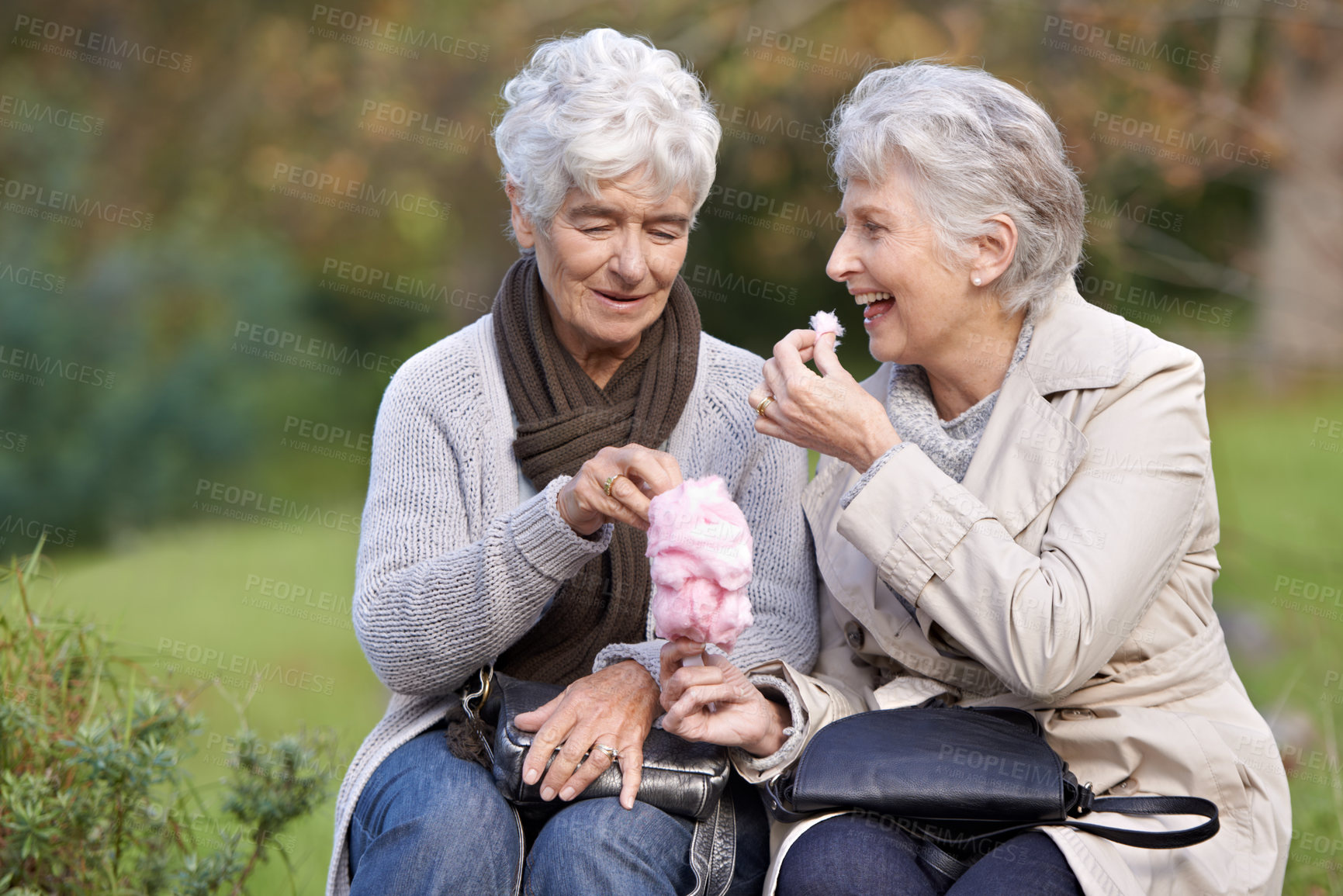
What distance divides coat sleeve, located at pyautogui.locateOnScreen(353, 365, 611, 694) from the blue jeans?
9.8 inches

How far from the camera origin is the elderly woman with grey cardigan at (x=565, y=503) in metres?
2.45

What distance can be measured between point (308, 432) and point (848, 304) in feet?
16.9

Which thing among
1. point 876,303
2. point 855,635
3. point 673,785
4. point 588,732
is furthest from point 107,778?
point 876,303

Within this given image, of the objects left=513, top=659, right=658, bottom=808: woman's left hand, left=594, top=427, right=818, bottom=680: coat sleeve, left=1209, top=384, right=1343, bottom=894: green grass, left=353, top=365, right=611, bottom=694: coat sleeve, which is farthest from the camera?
left=1209, top=384, right=1343, bottom=894: green grass

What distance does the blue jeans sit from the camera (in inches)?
92.7

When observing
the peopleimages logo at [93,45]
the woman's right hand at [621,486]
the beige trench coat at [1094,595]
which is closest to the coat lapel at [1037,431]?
the beige trench coat at [1094,595]

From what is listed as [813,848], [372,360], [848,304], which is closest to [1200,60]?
[848,304]

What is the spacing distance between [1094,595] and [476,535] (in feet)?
4.60

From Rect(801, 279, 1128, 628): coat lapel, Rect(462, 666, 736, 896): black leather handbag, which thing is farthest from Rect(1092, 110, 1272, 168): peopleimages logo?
Rect(462, 666, 736, 896): black leather handbag

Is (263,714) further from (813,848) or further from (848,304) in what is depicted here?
(848,304)

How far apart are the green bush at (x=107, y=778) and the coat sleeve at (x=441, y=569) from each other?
0.96 meters

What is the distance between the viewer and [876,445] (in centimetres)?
251

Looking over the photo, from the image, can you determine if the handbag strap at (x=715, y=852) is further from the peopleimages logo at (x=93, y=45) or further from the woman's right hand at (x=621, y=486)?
the peopleimages logo at (x=93, y=45)

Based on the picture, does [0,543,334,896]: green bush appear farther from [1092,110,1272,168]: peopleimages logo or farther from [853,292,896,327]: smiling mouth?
[1092,110,1272,168]: peopleimages logo
